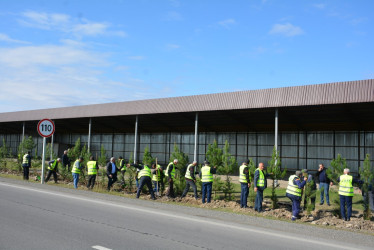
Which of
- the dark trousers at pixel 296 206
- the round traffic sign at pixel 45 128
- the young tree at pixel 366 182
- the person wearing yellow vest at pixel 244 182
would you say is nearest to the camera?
the dark trousers at pixel 296 206

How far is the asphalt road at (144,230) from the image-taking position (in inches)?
267

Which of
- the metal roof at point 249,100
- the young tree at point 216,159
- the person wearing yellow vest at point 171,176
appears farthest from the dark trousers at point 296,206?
the metal roof at point 249,100

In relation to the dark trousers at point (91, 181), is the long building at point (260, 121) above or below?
above

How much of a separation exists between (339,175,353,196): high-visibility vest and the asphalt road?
116 inches

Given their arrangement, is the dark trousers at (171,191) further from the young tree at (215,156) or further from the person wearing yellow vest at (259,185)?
the person wearing yellow vest at (259,185)

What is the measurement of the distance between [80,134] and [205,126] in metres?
20.8

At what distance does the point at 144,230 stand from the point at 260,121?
20.5 m

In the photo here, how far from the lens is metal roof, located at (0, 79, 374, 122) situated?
18094mm

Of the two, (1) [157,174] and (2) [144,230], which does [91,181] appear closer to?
(1) [157,174]

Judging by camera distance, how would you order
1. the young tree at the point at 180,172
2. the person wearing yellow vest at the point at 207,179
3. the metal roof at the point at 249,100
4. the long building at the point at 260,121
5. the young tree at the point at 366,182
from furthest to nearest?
the long building at the point at 260,121 < the metal roof at the point at 249,100 < the young tree at the point at 180,172 < the person wearing yellow vest at the point at 207,179 < the young tree at the point at 366,182

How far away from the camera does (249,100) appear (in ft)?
71.2

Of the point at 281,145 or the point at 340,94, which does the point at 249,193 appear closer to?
the point at 340,94

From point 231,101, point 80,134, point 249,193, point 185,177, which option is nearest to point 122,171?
point 185,177

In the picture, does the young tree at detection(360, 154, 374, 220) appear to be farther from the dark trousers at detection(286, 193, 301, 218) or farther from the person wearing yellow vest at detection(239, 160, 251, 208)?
the person wearing yellow vest at detection(239, 160, 251, 208)
